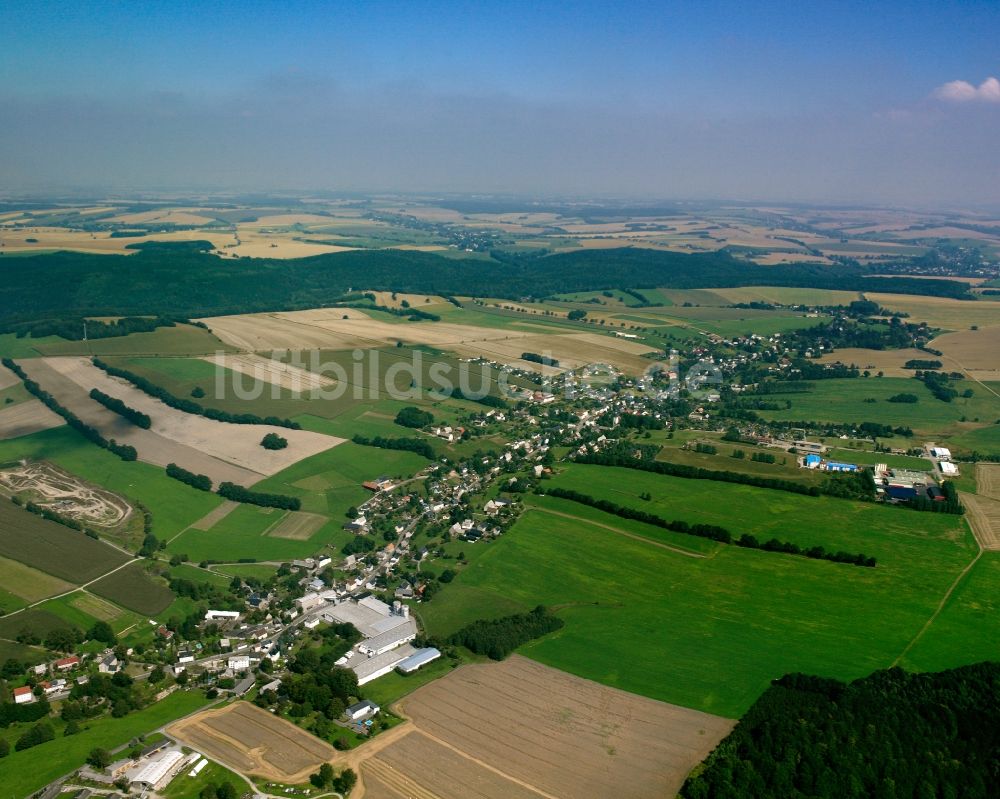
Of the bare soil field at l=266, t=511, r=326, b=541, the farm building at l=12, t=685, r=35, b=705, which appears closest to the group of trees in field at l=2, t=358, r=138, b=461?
the bare soil field at l=266, t=511, r=326, b=541

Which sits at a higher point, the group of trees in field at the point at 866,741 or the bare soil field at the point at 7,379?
the bare soil field at the point at 7,379

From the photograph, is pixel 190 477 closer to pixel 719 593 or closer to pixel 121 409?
pixel 121 409

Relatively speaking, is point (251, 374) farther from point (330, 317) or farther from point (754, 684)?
point (754, 684)

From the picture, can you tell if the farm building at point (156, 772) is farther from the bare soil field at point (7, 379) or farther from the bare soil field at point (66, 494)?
the bare soil field at point (7, 379)

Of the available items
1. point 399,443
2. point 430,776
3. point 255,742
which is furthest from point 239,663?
point 399,443

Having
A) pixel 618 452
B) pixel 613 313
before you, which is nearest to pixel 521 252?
pixel 613 313

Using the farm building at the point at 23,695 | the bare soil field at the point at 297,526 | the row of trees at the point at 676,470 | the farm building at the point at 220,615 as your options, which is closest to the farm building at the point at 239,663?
the farm building at the point at 220,615

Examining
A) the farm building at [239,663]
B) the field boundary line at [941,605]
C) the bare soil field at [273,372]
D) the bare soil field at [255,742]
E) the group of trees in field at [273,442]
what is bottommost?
the farm building at [239,663]
